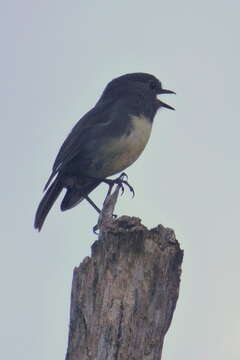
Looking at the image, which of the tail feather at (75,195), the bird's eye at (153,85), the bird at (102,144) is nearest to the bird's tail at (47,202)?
the bird at (102,144)

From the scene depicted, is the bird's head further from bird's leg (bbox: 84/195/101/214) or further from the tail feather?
bird's leg (bbox: 84/195/101/214)

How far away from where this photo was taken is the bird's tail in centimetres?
873

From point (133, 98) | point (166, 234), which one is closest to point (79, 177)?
point (133, 98)

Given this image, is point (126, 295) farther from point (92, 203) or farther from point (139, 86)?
point (139, 86)

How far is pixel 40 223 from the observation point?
8727mm

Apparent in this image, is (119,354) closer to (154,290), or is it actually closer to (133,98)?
(154,290)

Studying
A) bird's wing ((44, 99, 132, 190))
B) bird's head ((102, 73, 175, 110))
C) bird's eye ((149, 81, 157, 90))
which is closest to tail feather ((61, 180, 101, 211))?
bird's wing ((44, 99, 132, 190))

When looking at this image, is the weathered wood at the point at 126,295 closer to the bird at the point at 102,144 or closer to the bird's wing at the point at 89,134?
the bird at the point at 102,144

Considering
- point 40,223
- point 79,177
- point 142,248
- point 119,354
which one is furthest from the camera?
point 79,177

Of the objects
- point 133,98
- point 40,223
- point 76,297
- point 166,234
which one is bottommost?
point 76,297

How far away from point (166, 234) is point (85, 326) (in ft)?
2.55

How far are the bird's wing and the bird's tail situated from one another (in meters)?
0.11

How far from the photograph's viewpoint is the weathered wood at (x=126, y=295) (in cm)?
510

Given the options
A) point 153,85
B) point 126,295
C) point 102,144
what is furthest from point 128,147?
point 126,295
